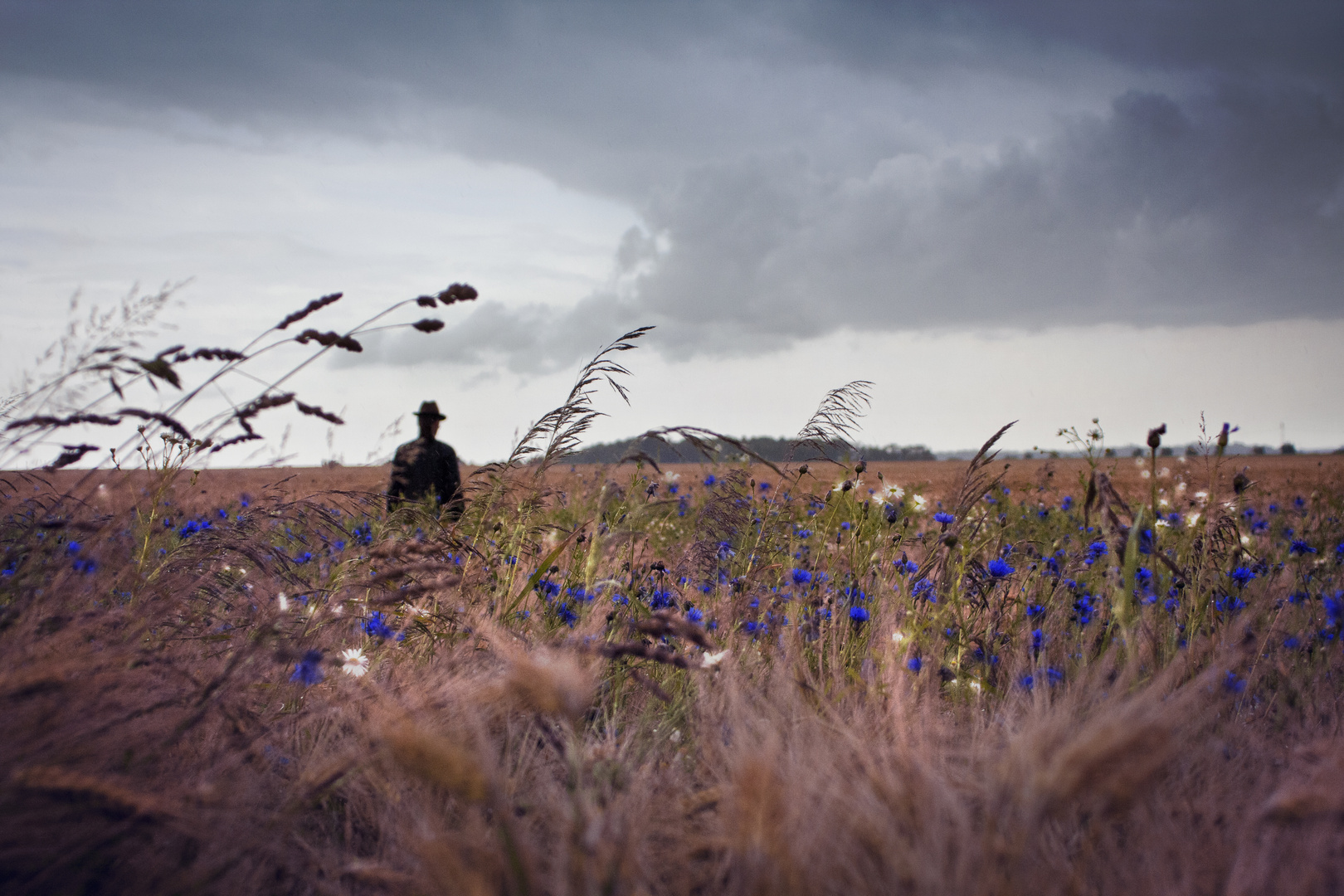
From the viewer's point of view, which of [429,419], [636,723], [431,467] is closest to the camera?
[636,723]

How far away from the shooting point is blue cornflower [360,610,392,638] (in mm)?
2523

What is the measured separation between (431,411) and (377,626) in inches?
238

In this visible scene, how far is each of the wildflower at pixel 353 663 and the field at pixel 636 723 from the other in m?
0.02

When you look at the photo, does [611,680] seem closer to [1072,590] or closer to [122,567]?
[122,567]

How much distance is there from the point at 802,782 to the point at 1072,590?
8.68 feet

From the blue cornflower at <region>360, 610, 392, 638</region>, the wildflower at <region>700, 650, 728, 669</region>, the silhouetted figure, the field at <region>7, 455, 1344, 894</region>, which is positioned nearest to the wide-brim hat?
the silhouetted figure

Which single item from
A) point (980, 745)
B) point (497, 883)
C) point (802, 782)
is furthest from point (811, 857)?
point (980, 745)

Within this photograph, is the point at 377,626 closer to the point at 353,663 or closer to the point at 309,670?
the point at 353,663

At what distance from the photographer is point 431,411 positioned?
27.1 feet

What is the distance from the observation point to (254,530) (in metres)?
2.47

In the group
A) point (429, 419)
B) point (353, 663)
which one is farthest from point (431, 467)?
point (353, 663)

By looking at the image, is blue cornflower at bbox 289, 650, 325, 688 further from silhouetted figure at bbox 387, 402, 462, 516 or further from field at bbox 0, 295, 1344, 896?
silhouetted figure at bbox 387, 402, 462, 516

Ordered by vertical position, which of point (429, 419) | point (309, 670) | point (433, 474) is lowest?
point (309, 670)

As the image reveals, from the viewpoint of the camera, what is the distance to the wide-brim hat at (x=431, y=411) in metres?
8.07
